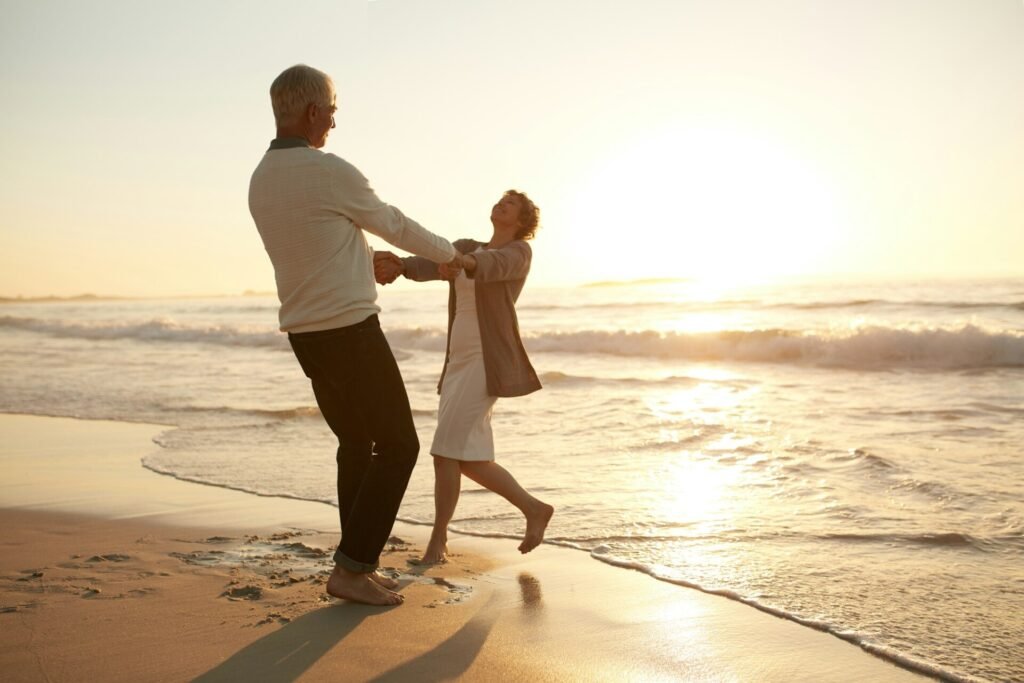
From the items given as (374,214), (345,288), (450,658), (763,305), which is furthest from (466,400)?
(763,305)

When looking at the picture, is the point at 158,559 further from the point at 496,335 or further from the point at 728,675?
the point at 728,675

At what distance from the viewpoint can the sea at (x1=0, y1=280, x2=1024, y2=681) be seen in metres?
3.88

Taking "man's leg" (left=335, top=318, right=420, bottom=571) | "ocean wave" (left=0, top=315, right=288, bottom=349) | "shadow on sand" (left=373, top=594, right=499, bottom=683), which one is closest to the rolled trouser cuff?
"man's leg" (left=335, top=318, right=420, bottom=571)

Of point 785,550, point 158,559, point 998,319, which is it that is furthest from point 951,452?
point 998,319

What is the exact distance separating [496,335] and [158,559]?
5.95 feet

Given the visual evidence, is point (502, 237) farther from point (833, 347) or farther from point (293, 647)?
point (833, 347)

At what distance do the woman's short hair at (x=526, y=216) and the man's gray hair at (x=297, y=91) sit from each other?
130cm

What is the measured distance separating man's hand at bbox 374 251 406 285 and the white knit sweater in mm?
787

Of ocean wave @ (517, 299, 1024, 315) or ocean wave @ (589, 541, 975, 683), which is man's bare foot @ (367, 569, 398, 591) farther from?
ocean wave @ (517, 299, 1024, 315)

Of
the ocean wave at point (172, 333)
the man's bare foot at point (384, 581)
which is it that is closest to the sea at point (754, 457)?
the man's bare foot at point (384, 581)

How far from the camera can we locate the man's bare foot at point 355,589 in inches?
140

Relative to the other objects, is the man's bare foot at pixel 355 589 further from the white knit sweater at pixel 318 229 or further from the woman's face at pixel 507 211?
the woman's face at pixel 507 211

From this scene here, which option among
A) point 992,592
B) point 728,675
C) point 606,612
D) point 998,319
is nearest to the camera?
point 728,675

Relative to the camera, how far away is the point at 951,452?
6.98 meters
